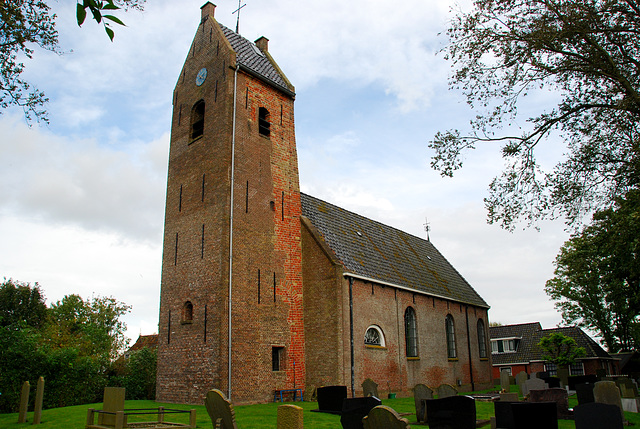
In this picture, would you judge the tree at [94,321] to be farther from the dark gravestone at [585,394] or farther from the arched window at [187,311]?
the dark gravestone at [585,394]

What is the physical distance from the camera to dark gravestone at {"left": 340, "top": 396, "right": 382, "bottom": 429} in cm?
959

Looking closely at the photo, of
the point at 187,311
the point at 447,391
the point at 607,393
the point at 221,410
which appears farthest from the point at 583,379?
the point at 221,410

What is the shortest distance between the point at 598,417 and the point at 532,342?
42.1 m

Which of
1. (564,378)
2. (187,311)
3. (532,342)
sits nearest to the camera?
(187,311)

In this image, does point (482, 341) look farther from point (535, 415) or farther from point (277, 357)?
point (535, 415)

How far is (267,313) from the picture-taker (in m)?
18.2

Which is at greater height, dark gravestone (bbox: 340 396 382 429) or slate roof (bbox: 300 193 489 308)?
slate roof (bbox: 300 193 489 308)

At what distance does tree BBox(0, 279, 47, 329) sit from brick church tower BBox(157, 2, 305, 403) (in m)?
35.3

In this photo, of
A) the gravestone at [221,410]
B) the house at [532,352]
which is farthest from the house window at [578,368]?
the gravestone at [221,410]

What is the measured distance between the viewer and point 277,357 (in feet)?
60.4

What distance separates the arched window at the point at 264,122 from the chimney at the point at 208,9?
219 inches

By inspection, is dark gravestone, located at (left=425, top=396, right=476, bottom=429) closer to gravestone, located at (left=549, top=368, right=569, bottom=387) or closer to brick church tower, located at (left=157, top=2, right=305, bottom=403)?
brick church tower, located at (left=157, top=2, right=305, bottom=403)

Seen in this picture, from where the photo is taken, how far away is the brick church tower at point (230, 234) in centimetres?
1692

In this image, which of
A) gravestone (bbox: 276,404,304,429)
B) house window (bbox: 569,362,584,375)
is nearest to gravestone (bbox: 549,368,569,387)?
gravestone (bbox: 276,404,304,429)
